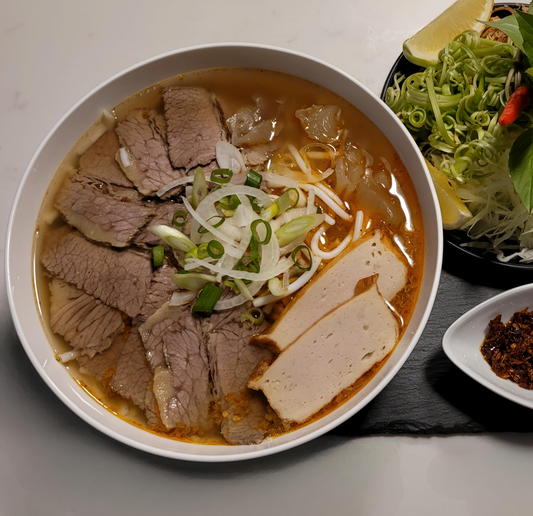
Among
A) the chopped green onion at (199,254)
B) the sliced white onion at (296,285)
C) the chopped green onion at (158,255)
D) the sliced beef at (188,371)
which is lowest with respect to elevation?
the sliced beef at (188,371)

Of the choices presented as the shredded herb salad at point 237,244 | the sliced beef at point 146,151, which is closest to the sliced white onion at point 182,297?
the shredded herb salad at point 237,244

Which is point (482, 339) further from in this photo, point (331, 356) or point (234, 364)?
point (234, 364)

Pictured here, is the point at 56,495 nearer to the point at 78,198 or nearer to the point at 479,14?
the point at 78,198

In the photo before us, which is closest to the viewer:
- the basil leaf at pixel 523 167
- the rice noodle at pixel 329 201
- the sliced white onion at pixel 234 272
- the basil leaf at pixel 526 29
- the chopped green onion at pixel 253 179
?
the basil leaf at pixel 526 29

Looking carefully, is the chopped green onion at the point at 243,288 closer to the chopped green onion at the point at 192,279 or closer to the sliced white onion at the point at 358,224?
the chopped green onion at the point at 192,279

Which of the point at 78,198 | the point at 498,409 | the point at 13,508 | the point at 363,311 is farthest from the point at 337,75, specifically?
the point at 13,508

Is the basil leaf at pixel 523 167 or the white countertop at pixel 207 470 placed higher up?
the basil leaf at pixel 523 167

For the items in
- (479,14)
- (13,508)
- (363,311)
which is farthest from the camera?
(13,508)

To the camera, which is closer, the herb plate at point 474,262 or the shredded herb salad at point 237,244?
the shredded herb salad at point 237,244
